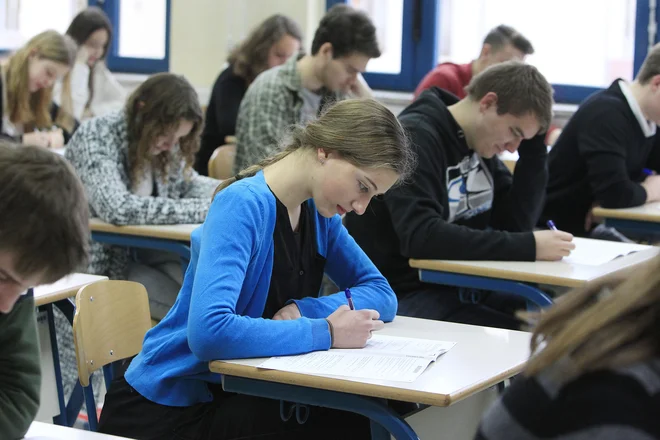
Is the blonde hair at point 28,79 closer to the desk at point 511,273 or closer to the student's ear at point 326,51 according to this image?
the student's ear at point 326,51

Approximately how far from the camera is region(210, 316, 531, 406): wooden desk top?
1648 millimetres

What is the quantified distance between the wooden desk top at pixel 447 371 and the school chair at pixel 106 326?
0.37 m

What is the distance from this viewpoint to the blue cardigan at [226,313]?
1.79 metres

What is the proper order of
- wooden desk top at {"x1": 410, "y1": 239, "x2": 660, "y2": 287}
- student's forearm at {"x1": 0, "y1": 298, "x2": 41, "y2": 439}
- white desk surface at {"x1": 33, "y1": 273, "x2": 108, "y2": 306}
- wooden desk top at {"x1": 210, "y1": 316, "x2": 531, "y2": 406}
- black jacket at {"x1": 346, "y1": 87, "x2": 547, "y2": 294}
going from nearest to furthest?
student's forearm at {"x1": 0, "y1": 298, "x2": 41, "y2": 439}, wooden desk top at {"x1": 210, "y1": 316, "x2": 531, "y2": 406}, white desk surface at {"x1": 33, "y1": 273, "x2": 108, "y2": 306}, wooden desk top at {"x1": 410, "y1": 239, "x2": 660, "y2": 287}, black jacket at {"x1": 346, "y1": 87, "x2": 547, "y2": 294}

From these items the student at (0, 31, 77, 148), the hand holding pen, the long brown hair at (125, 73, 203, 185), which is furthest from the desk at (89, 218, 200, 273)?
the student at (0, 31, 77, 148)

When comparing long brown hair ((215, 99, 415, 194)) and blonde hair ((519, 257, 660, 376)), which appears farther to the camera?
long brown hair ((215, 99, 415, 194))

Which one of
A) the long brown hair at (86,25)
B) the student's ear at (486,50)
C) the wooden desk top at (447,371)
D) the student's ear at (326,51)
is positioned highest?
the long brown hair at (86,25)

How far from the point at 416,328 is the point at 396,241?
2.56 feet

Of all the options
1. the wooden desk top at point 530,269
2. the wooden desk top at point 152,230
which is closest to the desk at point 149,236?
the wooden desk top at point 152,230

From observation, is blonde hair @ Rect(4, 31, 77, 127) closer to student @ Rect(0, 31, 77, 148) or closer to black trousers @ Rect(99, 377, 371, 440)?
student @ Rect(0, 31, 77, 148)

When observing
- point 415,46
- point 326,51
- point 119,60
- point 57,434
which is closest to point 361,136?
point 57,434

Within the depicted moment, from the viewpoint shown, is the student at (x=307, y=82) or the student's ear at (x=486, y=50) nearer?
the student at (x=307, y=82)

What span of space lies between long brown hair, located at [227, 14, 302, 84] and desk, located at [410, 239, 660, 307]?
2560mm

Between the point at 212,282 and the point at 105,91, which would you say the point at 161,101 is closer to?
the point at 212,282
